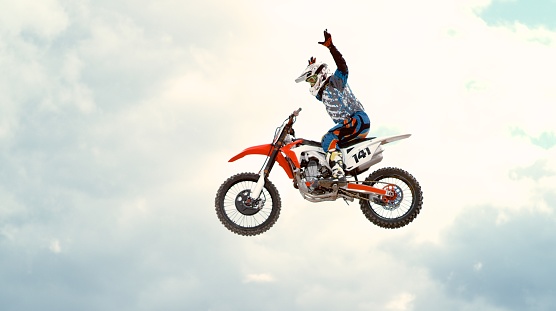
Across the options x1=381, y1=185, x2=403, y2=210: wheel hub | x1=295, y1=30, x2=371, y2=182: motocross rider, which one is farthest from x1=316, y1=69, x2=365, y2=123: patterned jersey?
x1=381, y1=185, x2=403, y2=210: wheel hub

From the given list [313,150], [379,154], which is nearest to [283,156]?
[313,150]

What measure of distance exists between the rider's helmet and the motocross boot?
1.63 m

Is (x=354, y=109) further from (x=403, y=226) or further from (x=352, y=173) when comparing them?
(x=403, y=226)

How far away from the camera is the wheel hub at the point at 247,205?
25469mm

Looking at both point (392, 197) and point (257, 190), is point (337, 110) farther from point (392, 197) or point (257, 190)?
point (257, 190)

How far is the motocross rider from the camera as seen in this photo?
25500 millimetres

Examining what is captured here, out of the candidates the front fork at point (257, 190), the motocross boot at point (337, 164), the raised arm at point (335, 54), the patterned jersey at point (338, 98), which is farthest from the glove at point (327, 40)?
the front fork at point (257, 190)

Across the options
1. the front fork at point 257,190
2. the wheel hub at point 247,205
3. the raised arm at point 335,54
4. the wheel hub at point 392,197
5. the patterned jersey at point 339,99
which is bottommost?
the wheel hub at point 392,197

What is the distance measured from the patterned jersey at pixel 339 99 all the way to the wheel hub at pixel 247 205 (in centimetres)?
292

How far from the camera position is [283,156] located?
25828 mm

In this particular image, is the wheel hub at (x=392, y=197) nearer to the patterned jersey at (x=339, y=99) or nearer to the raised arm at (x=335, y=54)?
the patterned jersey at (x=339, y=99)

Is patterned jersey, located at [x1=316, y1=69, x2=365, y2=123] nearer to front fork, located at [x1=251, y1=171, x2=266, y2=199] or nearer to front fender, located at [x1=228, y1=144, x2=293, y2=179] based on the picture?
front fender, located at [x1=228, y1=144, x2=293, y2=179]

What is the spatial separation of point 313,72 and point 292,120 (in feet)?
4.36

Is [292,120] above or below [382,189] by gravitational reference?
above
